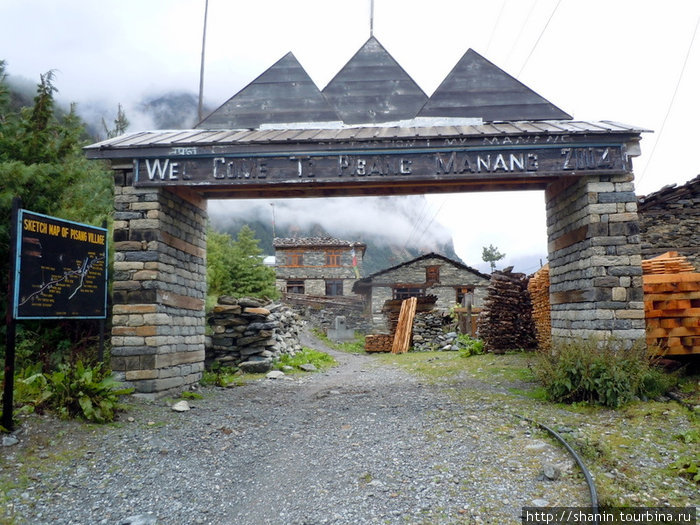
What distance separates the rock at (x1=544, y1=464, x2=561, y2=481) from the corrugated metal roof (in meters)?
4.76

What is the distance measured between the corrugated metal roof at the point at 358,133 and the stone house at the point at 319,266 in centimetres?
2923

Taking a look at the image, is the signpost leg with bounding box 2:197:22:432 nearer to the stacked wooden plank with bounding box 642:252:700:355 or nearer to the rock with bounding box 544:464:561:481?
the rock with bounding box 544:464:561:481

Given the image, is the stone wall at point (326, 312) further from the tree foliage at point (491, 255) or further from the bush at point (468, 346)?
the tree foliage at point (491, 255)

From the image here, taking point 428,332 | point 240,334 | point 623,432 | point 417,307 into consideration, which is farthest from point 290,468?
point 417,307

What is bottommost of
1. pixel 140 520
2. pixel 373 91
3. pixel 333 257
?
pixel 140 520

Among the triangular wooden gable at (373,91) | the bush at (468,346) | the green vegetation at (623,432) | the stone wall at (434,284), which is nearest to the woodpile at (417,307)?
the bush at (468,346)

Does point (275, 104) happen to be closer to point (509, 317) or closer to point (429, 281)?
point (509, 317)

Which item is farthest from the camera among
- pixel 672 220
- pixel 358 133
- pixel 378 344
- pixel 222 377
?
pixel 378 344

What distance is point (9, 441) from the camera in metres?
4.93

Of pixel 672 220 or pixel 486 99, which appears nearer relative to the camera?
pixel 486 99

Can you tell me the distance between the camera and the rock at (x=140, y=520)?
3799 mm

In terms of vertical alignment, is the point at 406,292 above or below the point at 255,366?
above

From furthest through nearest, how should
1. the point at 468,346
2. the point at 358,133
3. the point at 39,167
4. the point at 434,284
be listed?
the point at 434,284 → the point at 468,346 → the point at 39,167 → the point at 358,133

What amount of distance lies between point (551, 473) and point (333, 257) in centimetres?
3409
